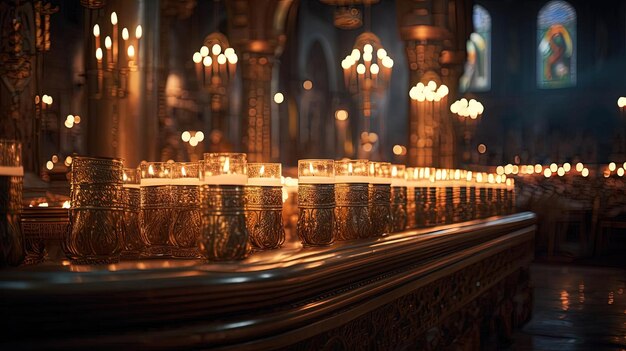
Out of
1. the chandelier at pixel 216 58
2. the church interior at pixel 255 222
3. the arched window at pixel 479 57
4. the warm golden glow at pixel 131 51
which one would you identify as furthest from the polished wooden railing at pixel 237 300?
the arched window at pixel 479 57

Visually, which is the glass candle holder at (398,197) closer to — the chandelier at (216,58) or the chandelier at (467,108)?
the chandelier at (216,58)

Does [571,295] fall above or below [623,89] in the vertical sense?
below

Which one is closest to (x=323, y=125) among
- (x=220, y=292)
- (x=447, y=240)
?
(x=447, y=240)

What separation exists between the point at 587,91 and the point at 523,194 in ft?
50.0

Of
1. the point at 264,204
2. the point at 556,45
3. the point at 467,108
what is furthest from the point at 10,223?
the point at 556,45

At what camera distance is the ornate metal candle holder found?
6.43 feet

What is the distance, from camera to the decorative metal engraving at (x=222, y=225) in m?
1.97

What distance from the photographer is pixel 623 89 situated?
2995cm

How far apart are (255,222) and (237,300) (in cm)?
72

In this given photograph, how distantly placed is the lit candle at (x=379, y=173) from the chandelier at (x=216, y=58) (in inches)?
510

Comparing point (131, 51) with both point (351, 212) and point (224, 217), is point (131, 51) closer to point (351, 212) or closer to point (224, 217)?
point (351, 212)

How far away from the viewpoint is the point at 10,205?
A: 5.91 feet

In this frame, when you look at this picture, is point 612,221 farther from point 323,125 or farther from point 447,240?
point 323,125

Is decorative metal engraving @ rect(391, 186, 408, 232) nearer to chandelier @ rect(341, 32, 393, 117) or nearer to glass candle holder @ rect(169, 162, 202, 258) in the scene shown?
glass candle holder @ rect(169, 162, 202, 258)
